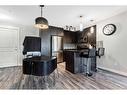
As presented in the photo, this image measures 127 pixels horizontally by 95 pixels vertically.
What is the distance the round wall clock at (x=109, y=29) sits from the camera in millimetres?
4586

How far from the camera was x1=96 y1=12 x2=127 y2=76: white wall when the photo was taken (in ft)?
13.4

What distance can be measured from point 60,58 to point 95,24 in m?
2.85

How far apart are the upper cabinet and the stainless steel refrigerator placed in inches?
16.7

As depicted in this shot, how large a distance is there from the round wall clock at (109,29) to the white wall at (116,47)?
0.14 m

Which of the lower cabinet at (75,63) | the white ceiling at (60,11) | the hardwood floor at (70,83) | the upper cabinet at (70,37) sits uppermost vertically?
the white ceiling at (60,11)

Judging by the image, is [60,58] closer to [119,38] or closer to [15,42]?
[15,42]

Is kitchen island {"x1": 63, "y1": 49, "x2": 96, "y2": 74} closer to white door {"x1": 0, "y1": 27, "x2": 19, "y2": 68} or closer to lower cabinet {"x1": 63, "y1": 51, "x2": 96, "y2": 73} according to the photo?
lower cabinet {"x1": 63, "y1": 51, "x2": 96, "y2": 73}

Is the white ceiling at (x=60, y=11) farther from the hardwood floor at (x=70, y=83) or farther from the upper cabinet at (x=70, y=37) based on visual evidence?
the upper cabinet at (x=70, y=37)

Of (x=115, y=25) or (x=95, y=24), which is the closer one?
(x=115, y=25)

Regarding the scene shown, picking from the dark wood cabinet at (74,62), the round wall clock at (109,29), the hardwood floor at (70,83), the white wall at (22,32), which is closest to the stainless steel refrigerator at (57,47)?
the white wall at (22,32)

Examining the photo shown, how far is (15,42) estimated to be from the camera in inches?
233

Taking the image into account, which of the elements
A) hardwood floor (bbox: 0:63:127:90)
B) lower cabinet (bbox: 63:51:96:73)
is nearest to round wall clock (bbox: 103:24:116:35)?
lower cabinet (bbox: 63:51:96:73)
